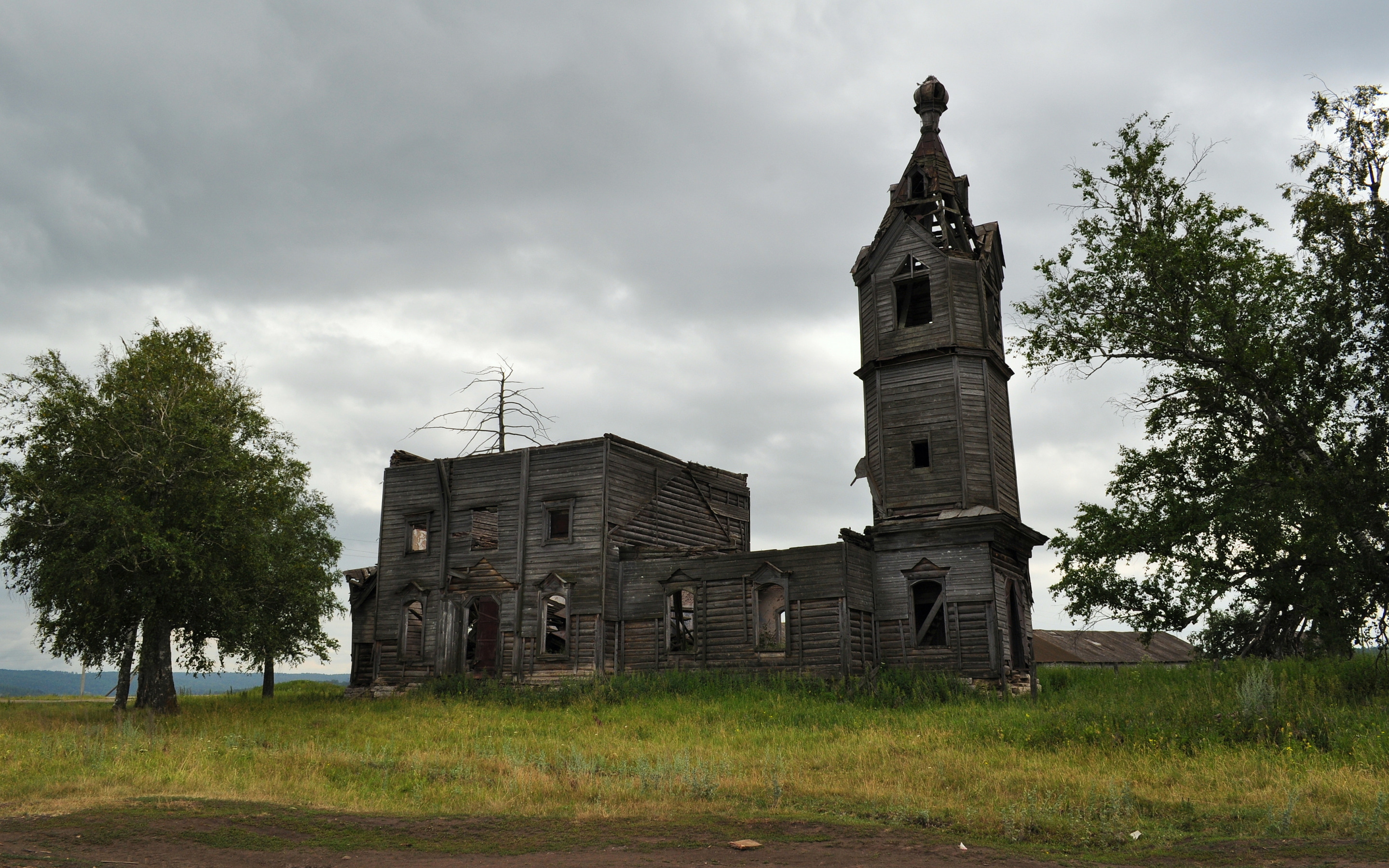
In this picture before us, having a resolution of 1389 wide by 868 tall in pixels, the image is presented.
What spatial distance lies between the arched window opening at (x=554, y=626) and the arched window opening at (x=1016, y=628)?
44.3 ft

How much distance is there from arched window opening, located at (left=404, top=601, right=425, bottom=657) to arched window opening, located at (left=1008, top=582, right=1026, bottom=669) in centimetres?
1903

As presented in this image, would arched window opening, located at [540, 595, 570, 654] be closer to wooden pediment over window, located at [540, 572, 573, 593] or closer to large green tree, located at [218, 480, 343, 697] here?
wooden pediment over window, located at [540, 572, 573, 593]

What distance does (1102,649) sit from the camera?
162 feet

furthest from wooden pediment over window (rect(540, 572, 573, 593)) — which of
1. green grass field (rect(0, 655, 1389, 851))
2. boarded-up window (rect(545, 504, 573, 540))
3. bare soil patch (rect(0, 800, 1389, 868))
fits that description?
bare soil patch (rect(0, 800, 1389, 868))

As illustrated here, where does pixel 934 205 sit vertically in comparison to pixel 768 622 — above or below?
above

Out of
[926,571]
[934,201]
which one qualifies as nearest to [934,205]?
[934,201]

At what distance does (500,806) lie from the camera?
1220 cm

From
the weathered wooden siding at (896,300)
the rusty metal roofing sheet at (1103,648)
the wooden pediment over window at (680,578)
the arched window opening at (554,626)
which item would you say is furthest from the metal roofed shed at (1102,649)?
the arched window opening at (554,626)

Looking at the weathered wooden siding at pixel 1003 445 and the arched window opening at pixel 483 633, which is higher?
the weathered wooden siding at pixel 1003 445

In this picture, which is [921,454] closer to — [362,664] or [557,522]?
[557,522]

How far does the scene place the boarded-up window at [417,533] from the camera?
34656 mm

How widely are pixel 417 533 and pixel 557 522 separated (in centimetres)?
623

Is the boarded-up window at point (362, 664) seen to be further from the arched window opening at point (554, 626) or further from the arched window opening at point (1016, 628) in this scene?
the arched window opening at point (1016, 628)

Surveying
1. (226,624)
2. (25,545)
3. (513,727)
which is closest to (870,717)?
(513,727)
